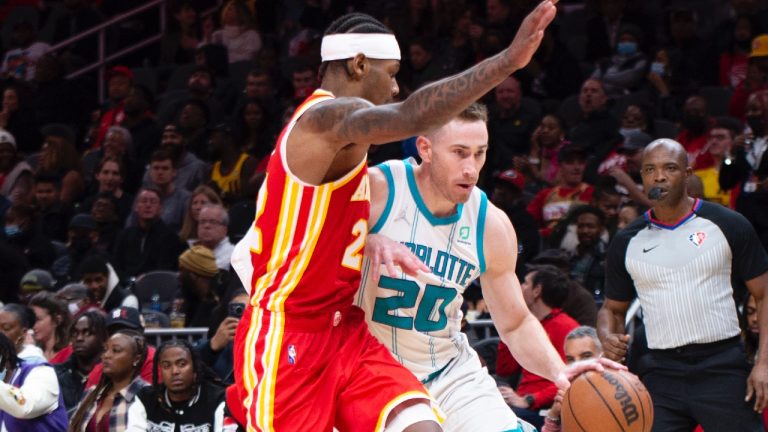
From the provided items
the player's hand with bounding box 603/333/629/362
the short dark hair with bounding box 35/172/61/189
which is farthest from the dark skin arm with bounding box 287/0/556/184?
the short dark hair with bounding box 35/172/61/189

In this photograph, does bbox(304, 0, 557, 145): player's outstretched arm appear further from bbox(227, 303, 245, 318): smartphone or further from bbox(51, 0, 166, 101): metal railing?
bbox(51, 0, 166, 101): metal railing

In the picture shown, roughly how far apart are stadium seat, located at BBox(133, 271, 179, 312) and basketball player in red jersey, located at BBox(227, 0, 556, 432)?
6.31m

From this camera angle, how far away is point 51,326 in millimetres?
10109

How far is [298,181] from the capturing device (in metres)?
4.68

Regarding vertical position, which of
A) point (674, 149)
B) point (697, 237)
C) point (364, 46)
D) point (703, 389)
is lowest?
point (703, 389)

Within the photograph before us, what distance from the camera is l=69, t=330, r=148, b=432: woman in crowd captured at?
843 cm

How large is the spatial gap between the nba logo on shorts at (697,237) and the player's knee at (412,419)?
3017 millimetres

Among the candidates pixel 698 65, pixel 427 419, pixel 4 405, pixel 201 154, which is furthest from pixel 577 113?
pixel 427 419

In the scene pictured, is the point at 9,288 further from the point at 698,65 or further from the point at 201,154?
the point at 698,65

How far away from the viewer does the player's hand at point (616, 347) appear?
23.2 ft

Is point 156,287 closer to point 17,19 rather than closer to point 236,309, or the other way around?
point 236,309

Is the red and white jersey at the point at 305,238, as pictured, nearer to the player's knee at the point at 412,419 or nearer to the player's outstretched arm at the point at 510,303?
the player's knee at the point at 412,419

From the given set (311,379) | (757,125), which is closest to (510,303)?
(311,379)

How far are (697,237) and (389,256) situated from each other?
316 centimetres
